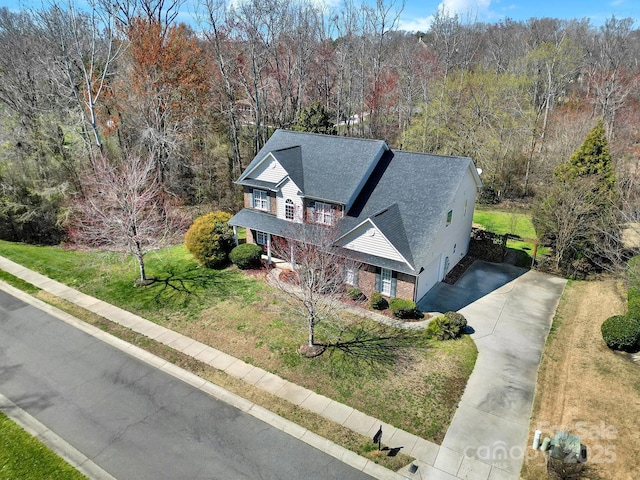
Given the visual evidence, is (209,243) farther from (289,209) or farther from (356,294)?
(356,294)

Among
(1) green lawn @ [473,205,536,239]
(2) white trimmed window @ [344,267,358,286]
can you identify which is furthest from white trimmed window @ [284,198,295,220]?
(1) green lawn @ [473,205,536,239]

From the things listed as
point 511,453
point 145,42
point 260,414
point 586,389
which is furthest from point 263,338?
point 145,42

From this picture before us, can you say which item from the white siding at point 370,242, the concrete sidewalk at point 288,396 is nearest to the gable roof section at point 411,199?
the white siding at point 370,242

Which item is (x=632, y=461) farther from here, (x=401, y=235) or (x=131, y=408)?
(x=131, y=408)

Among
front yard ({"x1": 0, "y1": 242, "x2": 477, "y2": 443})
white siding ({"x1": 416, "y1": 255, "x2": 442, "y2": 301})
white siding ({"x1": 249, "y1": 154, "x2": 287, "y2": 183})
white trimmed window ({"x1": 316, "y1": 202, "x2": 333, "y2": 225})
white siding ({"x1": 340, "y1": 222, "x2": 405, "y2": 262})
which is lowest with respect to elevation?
front yard ({"x1": 0, "y1": 242, "x2": 477, "y2": 443})

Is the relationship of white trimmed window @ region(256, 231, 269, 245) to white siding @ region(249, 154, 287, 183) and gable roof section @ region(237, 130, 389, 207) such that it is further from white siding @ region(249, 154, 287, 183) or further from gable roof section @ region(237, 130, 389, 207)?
white siding @ region(249, 154, 287, 183)

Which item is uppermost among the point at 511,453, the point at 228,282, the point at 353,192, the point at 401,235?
the point at 353,192

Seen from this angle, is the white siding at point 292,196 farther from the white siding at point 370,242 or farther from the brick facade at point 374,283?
the brick facade at point 374,283
